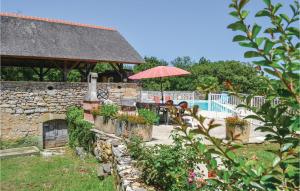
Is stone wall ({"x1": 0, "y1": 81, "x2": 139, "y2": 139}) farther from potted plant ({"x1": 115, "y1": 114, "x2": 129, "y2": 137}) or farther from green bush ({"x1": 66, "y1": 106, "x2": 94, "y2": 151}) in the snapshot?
potted plant ({"x1": 115, "y1": 114, "x2": 129, "y2": 137})

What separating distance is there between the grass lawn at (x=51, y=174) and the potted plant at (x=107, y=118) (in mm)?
1137

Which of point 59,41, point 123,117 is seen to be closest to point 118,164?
point 123,117

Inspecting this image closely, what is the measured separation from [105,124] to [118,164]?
428cm

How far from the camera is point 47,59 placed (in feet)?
56.4

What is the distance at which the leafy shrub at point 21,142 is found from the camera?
13688mm

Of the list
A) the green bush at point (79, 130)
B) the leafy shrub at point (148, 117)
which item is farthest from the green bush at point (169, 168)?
the green bush at point (79, 130)

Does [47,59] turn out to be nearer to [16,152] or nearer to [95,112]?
[16,152]

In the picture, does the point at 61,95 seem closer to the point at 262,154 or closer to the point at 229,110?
the point at 229,110

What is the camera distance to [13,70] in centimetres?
2578

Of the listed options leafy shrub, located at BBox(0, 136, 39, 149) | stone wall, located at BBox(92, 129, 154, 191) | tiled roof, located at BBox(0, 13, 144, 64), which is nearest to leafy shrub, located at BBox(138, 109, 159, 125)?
stone wall, located at BBox(92, 129, 154, 191)

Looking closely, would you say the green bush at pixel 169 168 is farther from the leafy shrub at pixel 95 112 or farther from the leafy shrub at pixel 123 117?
the leafy shrub at pixel 95 112

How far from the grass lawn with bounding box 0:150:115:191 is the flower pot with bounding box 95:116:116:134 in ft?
3.61

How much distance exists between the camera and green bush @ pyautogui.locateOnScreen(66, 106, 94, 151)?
451 inches

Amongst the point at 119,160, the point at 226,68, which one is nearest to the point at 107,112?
the point at 119,160
